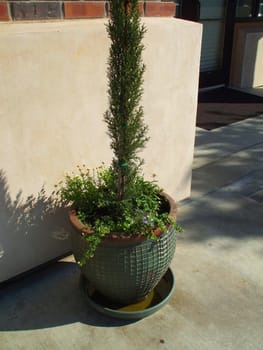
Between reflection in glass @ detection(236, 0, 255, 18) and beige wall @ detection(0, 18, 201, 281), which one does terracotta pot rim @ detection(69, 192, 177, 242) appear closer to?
beige wall @ detection(0, 18, 201, 281)

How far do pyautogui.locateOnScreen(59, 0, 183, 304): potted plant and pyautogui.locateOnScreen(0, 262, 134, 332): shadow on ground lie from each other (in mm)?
217

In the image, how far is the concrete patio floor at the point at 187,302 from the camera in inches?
92.6

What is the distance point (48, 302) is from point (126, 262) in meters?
0.76

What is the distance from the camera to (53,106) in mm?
2541

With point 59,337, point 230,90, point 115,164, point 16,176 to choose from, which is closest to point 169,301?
point 59,337

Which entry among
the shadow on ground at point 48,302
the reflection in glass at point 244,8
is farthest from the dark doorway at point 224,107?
the shadow on ground at point 48,302

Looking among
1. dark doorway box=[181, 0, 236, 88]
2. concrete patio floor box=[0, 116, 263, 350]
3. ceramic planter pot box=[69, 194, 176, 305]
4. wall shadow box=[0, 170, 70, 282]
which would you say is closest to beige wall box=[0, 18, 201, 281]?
wall shadow box=[0, 170, 70, 282]

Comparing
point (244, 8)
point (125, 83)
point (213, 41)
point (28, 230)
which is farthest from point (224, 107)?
point (125, 83)

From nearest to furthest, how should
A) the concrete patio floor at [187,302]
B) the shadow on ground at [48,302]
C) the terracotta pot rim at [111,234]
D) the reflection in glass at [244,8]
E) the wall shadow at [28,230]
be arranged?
1. the terracotta pot rim at [111,234]
2. the concrete patio floor at [187,302]
3. the shadow on ground at [48,302]
4. the wall shadow at [28,230]
5. the reflection in glass at [244,8]

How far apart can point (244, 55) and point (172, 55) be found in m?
5.68

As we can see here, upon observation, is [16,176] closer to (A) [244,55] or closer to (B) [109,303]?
(B) [109,303]

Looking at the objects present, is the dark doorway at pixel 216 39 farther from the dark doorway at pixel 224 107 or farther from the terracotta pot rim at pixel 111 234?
the terracotta pot rim at pixel 111 234

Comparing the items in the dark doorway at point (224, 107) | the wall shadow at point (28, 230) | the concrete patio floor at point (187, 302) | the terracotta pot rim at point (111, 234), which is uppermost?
the terracotta pot rim at point (111, 234)

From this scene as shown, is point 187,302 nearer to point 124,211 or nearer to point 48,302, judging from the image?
point 124,211
